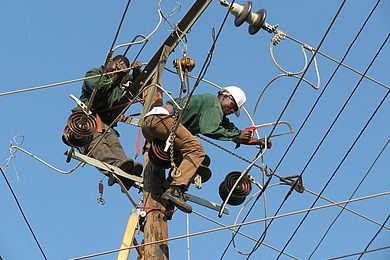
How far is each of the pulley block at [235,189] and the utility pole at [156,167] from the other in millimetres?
766

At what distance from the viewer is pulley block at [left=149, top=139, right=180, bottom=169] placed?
9.10 meters

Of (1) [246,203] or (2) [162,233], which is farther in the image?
(1) [246,203]

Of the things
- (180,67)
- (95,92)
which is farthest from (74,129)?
(180,67)

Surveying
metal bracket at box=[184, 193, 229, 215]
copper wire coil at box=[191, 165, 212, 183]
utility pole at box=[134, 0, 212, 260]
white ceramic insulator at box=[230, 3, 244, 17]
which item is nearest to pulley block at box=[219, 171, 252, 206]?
metal bracket at box=[184, 193, 229, 215]

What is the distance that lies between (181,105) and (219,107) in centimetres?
34

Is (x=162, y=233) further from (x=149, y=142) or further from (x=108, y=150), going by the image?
(x=108, y=150)

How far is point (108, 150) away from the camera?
10.1 m

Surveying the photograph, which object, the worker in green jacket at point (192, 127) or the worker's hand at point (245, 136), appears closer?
the worker in green jacket at point (192, 127)

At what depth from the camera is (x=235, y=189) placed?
9883 mm

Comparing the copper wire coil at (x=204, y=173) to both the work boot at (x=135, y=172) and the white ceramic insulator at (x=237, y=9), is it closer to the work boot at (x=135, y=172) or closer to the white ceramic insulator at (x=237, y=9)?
the work boot at (x=135, y=172)

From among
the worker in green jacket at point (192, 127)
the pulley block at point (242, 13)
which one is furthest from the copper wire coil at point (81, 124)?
the pulley block at point (242, 13)

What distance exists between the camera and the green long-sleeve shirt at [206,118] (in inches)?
369

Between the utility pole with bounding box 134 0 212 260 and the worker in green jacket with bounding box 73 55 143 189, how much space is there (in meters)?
0.17

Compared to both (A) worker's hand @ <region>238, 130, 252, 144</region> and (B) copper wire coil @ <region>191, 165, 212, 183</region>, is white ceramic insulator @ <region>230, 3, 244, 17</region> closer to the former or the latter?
(A) worker's hand @ <region>238, 130, 252, 144</region>
